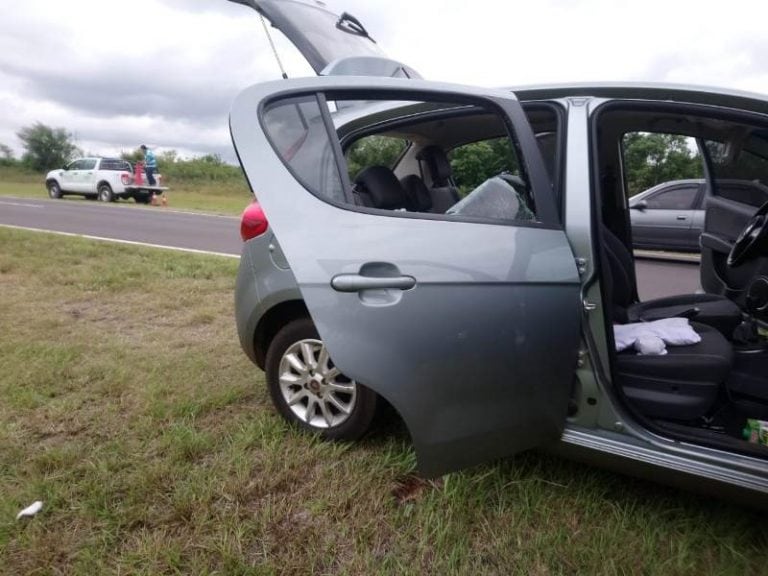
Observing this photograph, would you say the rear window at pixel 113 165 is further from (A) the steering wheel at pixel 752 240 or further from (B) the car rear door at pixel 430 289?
(A) the steering wheel at pixel 752 240

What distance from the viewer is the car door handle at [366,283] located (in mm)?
1784

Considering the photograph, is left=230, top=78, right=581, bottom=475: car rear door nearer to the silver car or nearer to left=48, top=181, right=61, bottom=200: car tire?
the silver car

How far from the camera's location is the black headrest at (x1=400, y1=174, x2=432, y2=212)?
2.99m

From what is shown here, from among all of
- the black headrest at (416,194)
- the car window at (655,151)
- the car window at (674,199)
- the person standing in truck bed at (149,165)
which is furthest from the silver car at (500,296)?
the person standing in truck bed at (149,165)

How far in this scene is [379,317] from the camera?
177 centimetres

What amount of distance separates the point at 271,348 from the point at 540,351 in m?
1.28

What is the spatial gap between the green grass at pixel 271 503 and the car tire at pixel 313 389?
0.29ft

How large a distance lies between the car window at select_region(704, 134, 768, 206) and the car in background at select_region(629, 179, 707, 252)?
540cm

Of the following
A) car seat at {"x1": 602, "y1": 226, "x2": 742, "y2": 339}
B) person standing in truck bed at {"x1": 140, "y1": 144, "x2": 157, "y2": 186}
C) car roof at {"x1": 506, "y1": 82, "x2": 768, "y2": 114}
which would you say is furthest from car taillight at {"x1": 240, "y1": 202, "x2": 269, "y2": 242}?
person standing in truck bed at {"x1": 140, "y1": 144, "x2": 157, "y2": 186}

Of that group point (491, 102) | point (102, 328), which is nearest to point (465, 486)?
point (491, 102)

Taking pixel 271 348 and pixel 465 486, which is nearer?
pixel 465 486

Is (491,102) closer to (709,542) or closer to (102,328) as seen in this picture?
(709,542)

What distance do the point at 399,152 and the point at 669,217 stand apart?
7.35m

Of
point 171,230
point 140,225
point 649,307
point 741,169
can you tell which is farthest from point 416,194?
point 140,225
